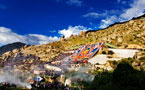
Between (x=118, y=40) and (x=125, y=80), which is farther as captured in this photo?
(x=118, y=40)

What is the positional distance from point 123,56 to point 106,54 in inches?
332

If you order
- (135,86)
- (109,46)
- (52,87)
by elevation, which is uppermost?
(109,46)

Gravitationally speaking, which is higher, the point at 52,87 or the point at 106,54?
the point at 106,54

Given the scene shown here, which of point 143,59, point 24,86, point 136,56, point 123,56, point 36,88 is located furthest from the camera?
point 123,56

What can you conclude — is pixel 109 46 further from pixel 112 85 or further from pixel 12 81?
pixel 112 85

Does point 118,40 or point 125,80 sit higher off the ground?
point 118,40

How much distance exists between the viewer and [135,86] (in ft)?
67.0

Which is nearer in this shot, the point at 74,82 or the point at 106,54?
the point at 74,82

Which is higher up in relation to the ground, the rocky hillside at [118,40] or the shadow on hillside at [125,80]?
the rocky hillside at [118,40]

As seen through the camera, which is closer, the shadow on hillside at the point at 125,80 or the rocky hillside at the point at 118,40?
the shadow on hillside at the point at 125,80

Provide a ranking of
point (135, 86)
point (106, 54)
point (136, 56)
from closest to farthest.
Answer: point (135, 86) → point (136, 56) → point (106, 54)

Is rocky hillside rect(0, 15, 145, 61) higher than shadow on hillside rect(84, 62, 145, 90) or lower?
higher

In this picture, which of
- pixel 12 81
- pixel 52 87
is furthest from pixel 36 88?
pixel 12 81

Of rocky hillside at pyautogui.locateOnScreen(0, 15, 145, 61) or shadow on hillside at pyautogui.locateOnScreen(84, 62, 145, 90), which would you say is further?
rocky hillside at pyautogui.locateOnScreen(0, 15, 145, 61)
